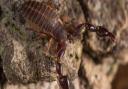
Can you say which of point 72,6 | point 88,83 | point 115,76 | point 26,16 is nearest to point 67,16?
point 72,6

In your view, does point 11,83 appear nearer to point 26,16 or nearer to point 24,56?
point 24,56

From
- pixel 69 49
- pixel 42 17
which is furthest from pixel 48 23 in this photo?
pixel 69 49

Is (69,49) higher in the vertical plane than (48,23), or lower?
lower

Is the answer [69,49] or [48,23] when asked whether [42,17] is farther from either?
[69,49]
